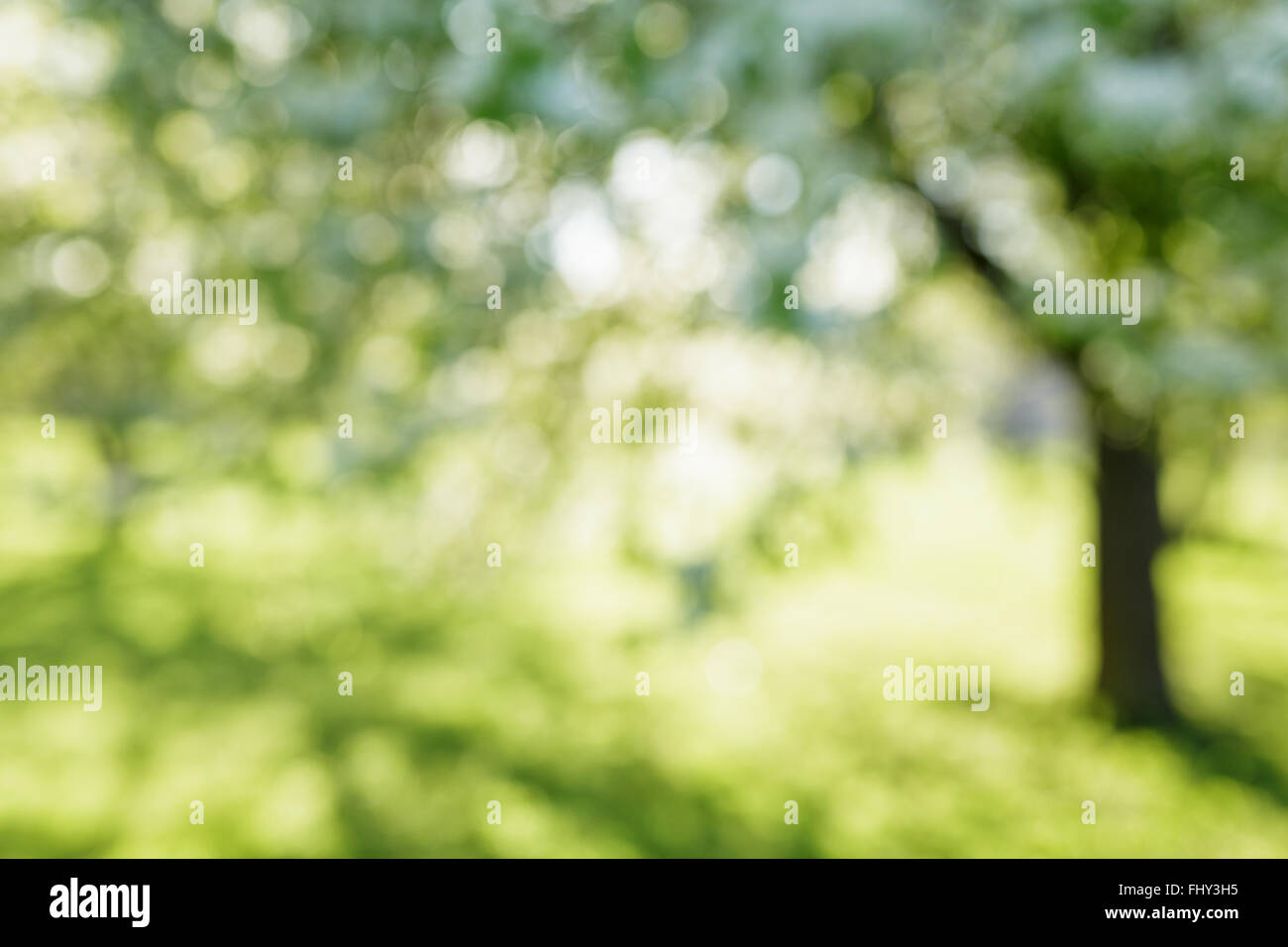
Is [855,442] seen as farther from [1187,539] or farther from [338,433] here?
[1187,539]

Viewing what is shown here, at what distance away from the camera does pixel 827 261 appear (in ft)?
7.58

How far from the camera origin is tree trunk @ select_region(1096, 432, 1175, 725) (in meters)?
5.91

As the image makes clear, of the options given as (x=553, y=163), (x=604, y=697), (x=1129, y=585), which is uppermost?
(x=553, y=163)

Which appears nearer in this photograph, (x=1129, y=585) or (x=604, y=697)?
(x=1129, y=585)

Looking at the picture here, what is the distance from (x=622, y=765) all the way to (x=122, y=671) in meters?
4.70

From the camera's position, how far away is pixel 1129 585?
607 cm

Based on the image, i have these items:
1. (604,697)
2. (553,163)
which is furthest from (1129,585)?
(553,163)

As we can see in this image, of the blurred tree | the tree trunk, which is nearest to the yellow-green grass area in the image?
the tree trunk

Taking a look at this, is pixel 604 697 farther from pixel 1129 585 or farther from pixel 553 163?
pixel 553 163

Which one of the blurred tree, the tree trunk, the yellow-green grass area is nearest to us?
the blurred tree

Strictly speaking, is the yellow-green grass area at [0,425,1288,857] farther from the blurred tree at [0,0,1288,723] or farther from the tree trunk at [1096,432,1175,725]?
the blurred tree at [0,0,1288,723]

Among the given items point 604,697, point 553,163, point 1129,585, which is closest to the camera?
point 553,163
